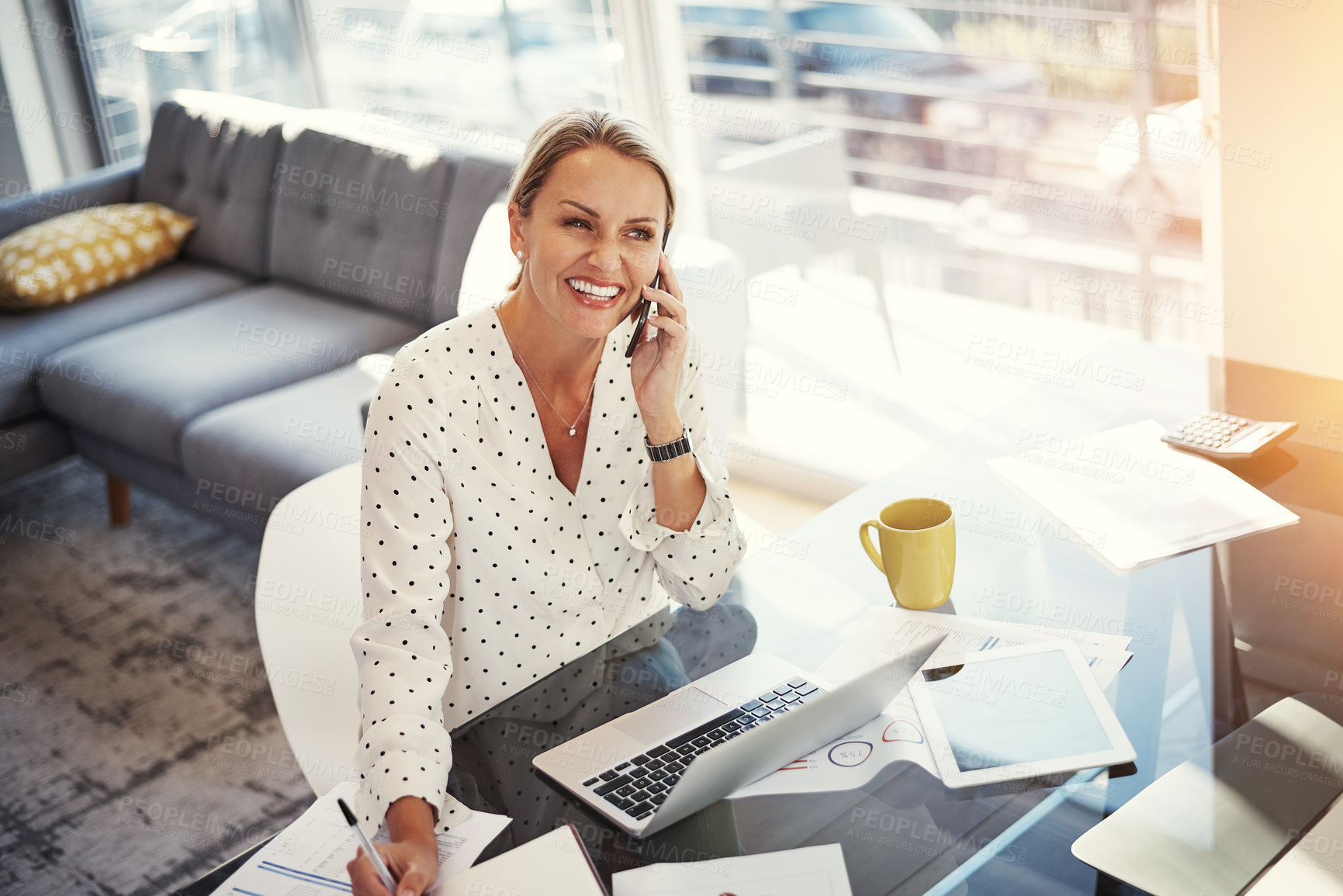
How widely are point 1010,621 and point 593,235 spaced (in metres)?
0.63

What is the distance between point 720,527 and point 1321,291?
125 cm

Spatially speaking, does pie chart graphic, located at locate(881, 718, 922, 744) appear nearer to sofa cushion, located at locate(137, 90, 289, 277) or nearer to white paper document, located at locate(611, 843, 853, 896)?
white paper document, located at locate(611, 843, 853, 896)

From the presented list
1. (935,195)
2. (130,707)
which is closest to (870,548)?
(935,195)

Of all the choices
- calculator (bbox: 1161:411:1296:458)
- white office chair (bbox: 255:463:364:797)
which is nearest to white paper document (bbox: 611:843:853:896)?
white office chair (bbox: 255:463:364:797)

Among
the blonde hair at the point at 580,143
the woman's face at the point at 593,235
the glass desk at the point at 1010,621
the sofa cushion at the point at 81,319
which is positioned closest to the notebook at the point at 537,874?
the glass desk at the point at 1010,621

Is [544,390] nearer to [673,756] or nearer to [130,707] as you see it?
[673,756]

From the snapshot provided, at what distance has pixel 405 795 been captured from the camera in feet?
3.18

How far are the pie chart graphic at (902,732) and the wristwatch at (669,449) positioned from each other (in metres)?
0.44

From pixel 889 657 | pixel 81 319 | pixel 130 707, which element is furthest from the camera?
pixel 81 319

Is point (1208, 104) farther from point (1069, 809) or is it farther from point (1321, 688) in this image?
point (1069, 809)

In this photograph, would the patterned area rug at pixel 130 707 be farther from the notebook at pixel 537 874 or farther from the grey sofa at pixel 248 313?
the notebook at pixel 537 874

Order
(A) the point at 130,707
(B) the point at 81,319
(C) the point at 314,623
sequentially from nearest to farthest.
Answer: (C) the point at 314,623 < (A) the point at 130,707 < (B) the point at 81,319

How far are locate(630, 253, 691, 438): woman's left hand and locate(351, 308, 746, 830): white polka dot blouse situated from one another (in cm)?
4

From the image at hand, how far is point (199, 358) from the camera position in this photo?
9.78 ft
